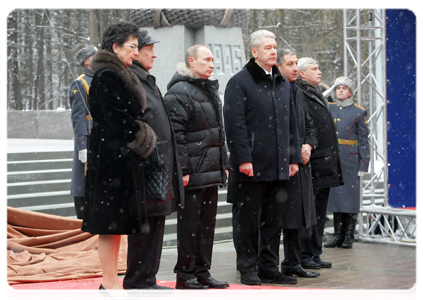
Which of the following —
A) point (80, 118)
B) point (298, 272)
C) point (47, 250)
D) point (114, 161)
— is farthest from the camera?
point (47, 250)

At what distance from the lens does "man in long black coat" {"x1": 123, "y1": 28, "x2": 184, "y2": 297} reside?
4.43m

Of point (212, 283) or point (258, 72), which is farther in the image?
point (258, 72)

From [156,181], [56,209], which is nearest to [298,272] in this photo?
[156,181]

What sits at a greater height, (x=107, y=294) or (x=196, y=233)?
(x=196, y=233)

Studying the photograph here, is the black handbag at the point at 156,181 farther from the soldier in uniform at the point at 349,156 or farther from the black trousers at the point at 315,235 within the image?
the soldier in uniform at the point at 349,156

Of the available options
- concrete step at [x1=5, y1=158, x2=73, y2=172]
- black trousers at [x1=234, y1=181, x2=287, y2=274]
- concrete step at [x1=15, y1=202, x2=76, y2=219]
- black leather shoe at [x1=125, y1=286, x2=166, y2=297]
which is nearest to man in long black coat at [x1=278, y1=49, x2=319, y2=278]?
black trousers at [x1=234, y1=181, x2=287, y2=274]

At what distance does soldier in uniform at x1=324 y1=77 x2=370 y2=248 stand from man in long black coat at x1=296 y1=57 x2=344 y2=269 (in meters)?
1.36

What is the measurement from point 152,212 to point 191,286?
0.75 m

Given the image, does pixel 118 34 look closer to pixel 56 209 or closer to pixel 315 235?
pixel 315 235

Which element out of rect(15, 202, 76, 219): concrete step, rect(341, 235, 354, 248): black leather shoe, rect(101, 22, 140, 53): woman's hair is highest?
rect(101, 22, 140, 53): woman's hair

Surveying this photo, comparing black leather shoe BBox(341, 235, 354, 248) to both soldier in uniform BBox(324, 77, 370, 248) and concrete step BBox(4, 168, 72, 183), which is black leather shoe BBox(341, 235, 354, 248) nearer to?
soldier in uniform BBox(324, 77, 370, 248)

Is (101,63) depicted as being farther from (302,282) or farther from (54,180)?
(54,180)

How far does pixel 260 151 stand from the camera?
519 centimetres

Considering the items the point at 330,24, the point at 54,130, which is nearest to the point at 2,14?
the point at 54,130
